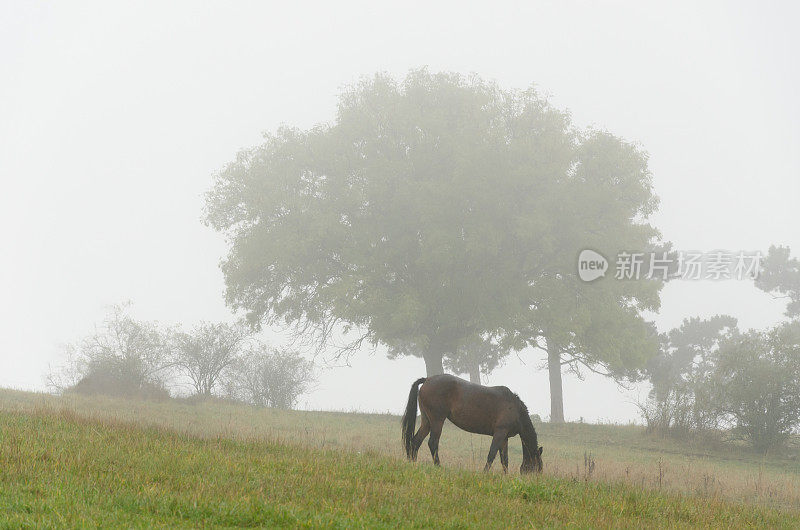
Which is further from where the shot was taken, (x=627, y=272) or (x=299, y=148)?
(x=299, y=148)

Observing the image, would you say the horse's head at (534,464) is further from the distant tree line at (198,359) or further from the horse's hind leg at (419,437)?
the distant tree line at (198,359)

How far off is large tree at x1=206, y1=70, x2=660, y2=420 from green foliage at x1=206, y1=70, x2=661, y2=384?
8cm

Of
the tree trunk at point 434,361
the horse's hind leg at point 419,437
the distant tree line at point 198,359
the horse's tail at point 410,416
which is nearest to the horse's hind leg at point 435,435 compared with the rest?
the horse's hind leg at point 419,437

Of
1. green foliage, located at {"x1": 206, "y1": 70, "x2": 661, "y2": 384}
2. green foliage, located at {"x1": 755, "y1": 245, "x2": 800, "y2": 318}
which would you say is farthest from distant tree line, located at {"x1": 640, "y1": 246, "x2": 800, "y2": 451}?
green foliage, located at {"x1": 755, "y1": 245, "x2": 800, "y2": 318}

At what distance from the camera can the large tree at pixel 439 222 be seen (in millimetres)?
28281

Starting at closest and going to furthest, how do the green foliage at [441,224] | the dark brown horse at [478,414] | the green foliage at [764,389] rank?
the dark brown horse at [478,414]
the green foliage at [764,389]
the green foliage at [441,224]

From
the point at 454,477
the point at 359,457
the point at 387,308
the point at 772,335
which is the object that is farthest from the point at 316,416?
the point at 772,335

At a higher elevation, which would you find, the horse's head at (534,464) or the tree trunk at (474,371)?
the tree trunk at (474,371)

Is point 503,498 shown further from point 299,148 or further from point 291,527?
point 299,148

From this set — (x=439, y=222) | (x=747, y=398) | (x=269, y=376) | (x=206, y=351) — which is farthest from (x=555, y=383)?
(x=206, y=351)

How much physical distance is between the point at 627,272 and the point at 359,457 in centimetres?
2265

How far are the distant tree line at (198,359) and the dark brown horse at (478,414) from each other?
20.5 m

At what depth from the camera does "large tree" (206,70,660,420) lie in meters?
28.3

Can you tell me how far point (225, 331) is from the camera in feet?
110
